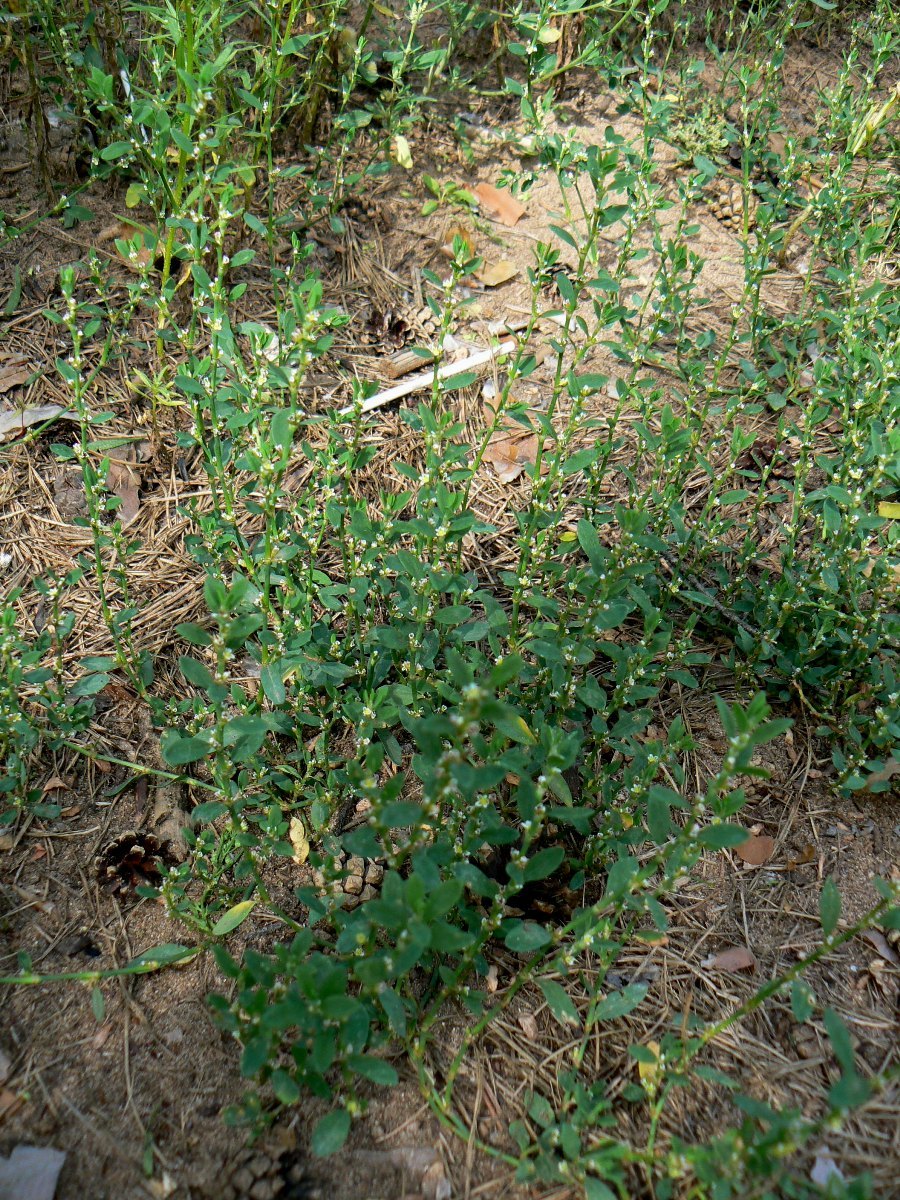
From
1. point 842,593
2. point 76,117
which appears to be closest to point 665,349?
Answer: point 842,593

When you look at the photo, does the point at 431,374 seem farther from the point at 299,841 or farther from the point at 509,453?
the point at 299,841

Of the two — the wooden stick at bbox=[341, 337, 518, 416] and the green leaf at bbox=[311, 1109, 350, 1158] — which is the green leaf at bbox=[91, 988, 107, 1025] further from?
the wooden stick at bbox=[341, 337, 518, 416]

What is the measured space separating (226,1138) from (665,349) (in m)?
2.95

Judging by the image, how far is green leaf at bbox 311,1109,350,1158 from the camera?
5.46 feet

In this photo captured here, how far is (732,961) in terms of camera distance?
2.20 metres

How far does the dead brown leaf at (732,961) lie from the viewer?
7.18ft

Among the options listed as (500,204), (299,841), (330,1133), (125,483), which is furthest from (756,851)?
(500,204)

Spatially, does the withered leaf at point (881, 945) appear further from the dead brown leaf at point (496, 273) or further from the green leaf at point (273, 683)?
the dead brown leaf at point (496, 273)

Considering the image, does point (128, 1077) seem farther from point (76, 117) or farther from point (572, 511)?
point (76, 117)

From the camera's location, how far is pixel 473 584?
95.8 inches

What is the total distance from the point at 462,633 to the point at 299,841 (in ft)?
2.16

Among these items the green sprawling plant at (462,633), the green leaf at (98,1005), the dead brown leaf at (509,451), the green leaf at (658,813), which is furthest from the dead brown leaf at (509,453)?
the green leaf at (98,1005)

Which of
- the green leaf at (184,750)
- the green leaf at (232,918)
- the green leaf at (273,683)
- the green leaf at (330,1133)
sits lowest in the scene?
the green leaf at (232,918)

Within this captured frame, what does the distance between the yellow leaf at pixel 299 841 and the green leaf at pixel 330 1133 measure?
690 millimetres
